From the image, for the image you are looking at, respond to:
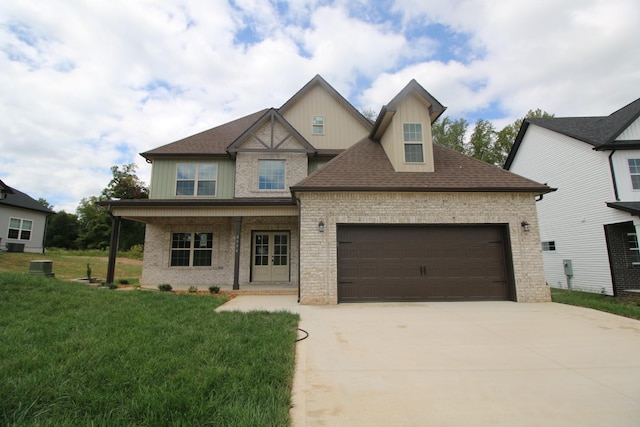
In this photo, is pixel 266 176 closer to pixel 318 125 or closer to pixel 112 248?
pixel 318 125

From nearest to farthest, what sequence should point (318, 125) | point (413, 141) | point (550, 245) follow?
1. point (413, 141)
2. point (318, 125)
3. point (550, 245)

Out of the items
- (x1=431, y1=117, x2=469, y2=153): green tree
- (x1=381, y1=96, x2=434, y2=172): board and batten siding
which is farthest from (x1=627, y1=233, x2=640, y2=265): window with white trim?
(x1=431, y1=117, x2=469, y2=153): green tree

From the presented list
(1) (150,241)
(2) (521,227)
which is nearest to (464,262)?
(2) (521,227)

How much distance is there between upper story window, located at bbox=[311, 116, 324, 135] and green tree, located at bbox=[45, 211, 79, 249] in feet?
144

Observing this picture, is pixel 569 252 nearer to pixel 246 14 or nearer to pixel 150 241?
pixel 246 14

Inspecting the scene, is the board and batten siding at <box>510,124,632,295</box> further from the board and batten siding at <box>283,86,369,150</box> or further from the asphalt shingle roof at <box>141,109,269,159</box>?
the asphalt shingle roof at <box>141,109,269,159</box>

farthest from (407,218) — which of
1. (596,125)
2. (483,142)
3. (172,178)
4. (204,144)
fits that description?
(483,142)

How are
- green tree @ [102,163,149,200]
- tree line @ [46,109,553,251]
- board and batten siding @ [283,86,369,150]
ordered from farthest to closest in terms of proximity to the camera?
1. green tree @ [102,163,149,200]
2. tree line @ [46,109,553,251]
3. board and batten siding @ [283,86,369,150]

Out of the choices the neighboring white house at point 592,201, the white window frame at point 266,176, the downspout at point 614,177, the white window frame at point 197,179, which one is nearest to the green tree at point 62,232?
the white window frame at point 197,179

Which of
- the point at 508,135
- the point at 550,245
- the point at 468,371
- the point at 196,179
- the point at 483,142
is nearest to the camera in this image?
the point at 468,371

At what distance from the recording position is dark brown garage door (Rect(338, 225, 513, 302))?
8688mm

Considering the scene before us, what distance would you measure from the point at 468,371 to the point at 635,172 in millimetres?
14476

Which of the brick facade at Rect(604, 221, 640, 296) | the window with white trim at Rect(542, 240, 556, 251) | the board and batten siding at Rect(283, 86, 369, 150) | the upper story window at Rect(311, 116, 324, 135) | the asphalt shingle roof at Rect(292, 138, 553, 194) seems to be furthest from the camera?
the window with white trim at Rect(542, 240, 556, 251)

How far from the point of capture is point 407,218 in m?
8.90
